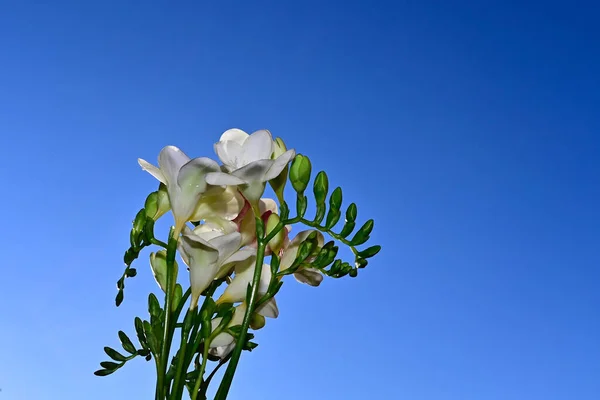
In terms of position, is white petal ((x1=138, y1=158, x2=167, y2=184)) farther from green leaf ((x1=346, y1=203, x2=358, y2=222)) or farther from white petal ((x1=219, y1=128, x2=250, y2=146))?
green leaf ((x1=346, y1=203, x2=358, y2=222))

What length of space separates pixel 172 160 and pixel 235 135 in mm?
91

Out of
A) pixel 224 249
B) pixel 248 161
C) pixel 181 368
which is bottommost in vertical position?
pixel 181 368

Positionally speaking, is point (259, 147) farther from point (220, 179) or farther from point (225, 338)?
point (225, 338)

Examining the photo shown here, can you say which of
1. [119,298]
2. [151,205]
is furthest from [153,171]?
[119,298]

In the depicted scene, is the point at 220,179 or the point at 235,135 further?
the point at 235,135

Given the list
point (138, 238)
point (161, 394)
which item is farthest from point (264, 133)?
point (161, 394)

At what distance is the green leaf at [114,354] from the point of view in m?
0.65

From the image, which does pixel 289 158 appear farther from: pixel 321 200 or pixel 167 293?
pixel 167 293

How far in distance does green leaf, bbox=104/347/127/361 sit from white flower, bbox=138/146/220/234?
133 mm

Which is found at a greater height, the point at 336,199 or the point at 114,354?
the point at 336,199

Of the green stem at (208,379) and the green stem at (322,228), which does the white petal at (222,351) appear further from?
the green stem at (322,228)

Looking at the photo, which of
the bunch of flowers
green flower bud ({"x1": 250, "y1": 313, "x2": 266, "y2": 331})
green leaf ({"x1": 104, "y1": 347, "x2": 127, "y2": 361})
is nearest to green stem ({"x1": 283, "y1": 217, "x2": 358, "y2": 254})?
the bunch of flowers

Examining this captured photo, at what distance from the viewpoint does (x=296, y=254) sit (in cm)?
67

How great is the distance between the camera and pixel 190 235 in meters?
0.61
